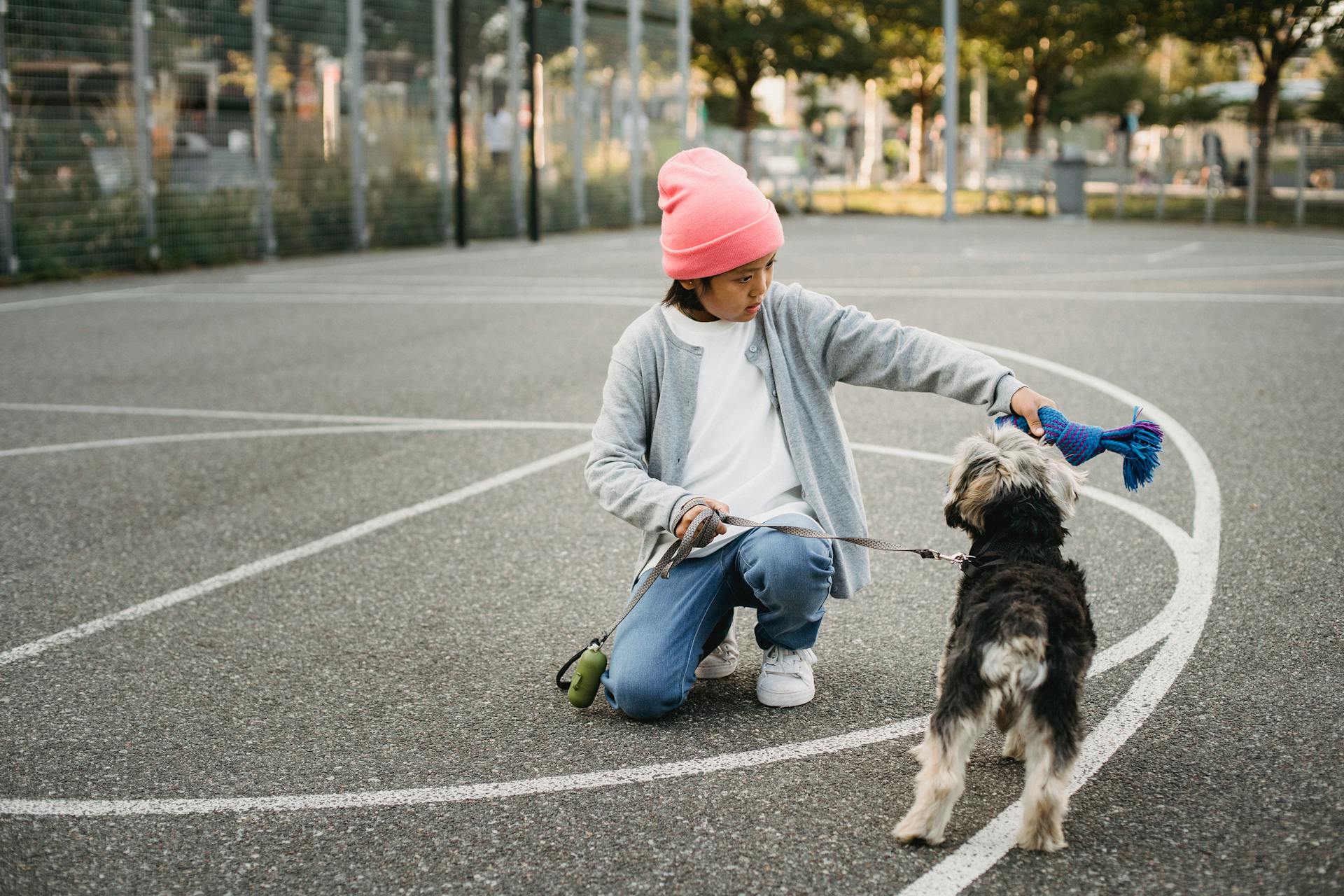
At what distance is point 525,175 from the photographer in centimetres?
2541

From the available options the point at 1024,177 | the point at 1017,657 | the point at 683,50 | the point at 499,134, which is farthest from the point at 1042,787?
the point at 1024,177

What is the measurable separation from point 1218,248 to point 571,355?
14.0 meters

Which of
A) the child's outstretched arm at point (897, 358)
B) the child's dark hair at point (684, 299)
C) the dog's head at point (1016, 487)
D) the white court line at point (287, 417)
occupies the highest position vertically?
the child's dark hair at point (684, 299)

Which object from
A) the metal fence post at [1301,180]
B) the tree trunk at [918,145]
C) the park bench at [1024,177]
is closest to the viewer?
the metal fence post at [1301,180]

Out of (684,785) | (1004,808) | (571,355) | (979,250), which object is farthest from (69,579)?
(979,250)

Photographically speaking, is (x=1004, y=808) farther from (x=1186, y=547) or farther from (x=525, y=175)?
(x=525, y=175)

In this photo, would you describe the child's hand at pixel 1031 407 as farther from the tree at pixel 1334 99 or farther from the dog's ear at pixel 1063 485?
the tree at pixel 1334 99

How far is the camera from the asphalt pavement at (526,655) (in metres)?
3.30

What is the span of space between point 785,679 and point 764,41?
37971 millimetres

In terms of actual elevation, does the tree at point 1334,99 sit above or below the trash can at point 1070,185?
above

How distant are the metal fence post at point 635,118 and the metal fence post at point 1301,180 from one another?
1309 centimetres

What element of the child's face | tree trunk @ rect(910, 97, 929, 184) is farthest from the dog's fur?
tree trunk @ rect(910, 97, 929, 184)

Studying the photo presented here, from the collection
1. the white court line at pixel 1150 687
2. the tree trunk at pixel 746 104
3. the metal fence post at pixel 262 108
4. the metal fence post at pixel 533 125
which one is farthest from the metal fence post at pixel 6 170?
the tree trunk at pixel 746 104

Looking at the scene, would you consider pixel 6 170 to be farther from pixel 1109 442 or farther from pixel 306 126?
pixel 1109 442
